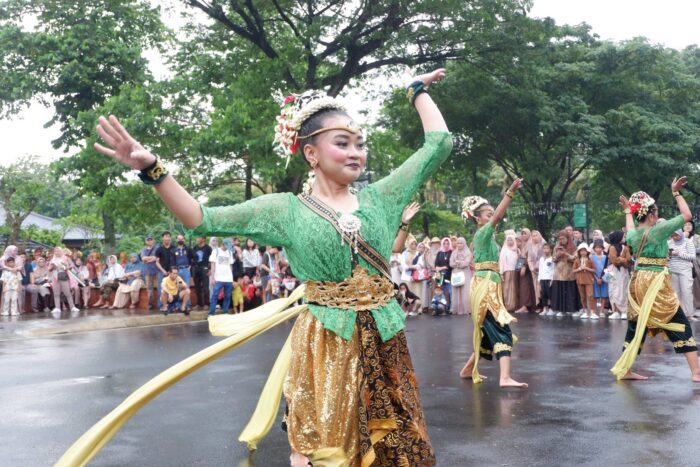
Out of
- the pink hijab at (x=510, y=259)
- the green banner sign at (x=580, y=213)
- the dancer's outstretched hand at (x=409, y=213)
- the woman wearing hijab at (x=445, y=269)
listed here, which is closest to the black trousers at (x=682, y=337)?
the dancer's outstretched hand at (x=409, y=213)

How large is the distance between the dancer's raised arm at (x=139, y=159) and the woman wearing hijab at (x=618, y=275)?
1298 centimetres

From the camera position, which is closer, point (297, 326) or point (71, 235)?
point (297, 326)

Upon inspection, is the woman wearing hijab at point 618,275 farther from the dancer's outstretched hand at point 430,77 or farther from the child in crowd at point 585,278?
the dancer's outstretched hand at point 430,77

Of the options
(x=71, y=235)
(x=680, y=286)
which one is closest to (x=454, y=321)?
(x=680, y=286)

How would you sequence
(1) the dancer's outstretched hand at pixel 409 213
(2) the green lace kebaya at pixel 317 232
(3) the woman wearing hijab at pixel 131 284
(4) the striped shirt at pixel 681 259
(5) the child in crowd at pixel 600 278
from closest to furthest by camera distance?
(2) the green lace kebaya at pixel 317 232
(1) the dancer's outstretched hand at pixel 409 213
(4) the striped shirt at pixel 681 259
(5) the child in crowd at pixel 600 278
(3) the woman wearing hijab at pixel 131 284

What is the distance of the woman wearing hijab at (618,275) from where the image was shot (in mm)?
15406

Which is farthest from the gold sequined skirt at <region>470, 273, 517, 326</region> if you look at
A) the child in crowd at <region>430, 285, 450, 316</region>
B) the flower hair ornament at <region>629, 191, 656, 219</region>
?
the child in crowd at <region>430, 285, 450, 316</region>

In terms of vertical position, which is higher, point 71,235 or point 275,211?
point 71,235

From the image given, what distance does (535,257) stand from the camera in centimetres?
1811

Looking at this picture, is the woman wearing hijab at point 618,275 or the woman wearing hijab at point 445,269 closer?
the woman wearing hijab at point 618,275

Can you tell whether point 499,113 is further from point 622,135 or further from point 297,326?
point 297,326

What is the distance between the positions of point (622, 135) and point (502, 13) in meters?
5.30

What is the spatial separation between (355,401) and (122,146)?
56.1 inches

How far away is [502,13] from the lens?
22250 mm
